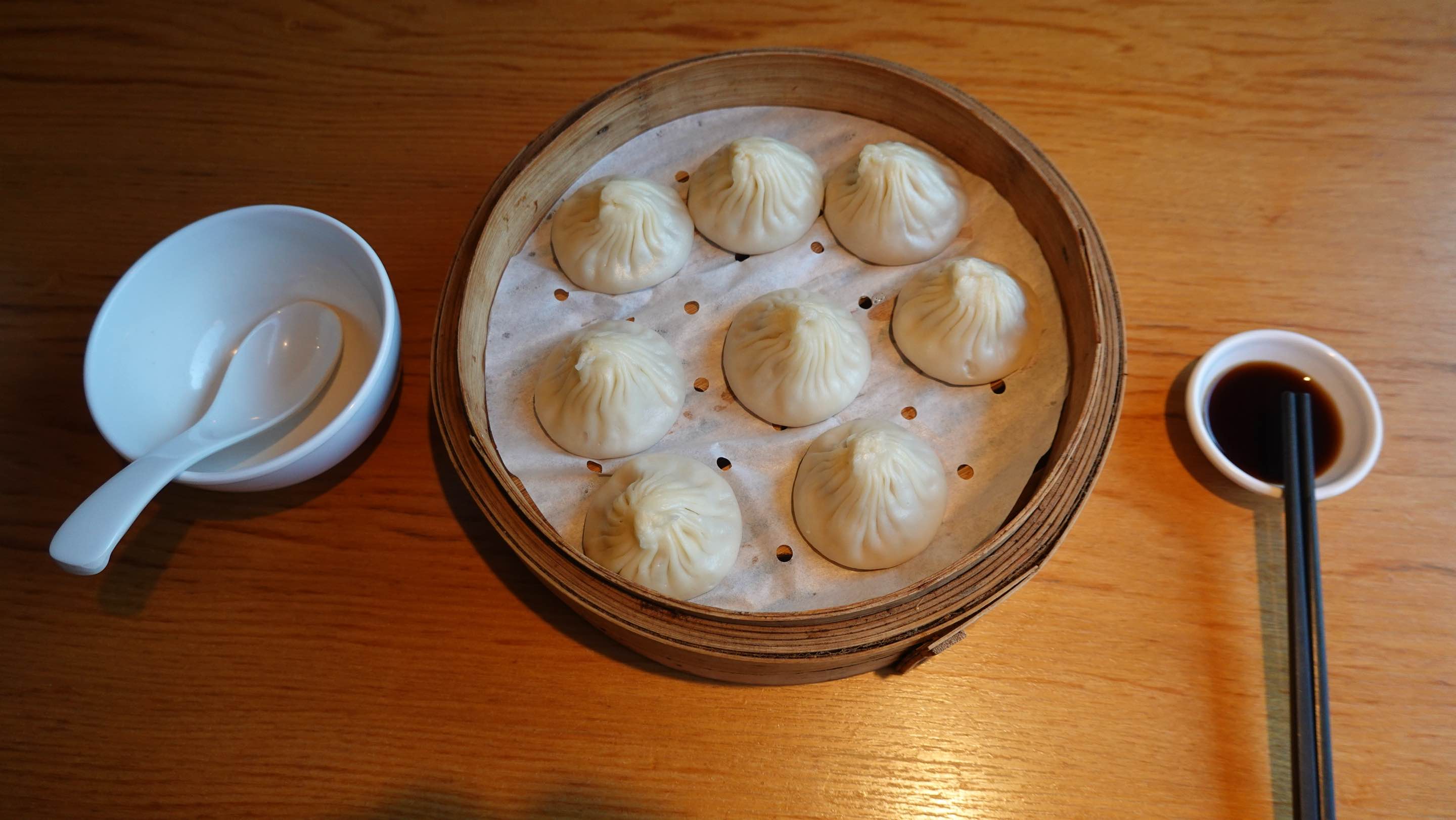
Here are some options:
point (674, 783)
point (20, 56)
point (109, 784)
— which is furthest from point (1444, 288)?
point (20, 56)

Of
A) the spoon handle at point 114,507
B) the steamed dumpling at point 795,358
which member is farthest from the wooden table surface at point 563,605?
the steamed dumpling at point 795,358

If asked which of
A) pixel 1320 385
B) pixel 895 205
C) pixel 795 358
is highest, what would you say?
pixel 1320 385

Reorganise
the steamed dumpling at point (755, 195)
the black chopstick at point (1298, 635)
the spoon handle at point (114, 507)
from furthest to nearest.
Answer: the steamed dumpling at point (755, 195)
the black chopstick at point (1298, 635)
the spoon handle at point (114, 507)

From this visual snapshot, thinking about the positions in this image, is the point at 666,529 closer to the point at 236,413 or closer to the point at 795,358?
the point at 795,358

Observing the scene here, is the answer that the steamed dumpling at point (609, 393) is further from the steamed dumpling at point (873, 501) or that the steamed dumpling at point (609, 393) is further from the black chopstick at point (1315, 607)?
the black chopstick at point (1315, 607)

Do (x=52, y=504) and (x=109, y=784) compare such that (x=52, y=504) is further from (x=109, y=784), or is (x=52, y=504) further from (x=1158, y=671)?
(x=1158, y=671)

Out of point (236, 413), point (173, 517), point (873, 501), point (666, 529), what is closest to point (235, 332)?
point (236, 413)
